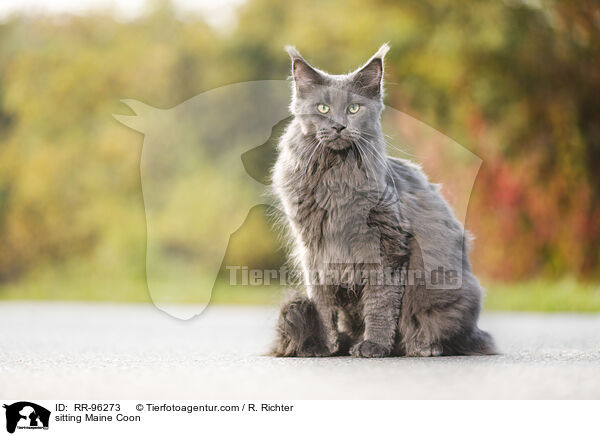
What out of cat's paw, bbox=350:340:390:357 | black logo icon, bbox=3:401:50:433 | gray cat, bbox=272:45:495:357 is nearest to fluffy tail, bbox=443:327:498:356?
gray cat, bbox=272:45:495:357

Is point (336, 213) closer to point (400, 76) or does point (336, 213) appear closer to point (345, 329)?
point (345, 329)

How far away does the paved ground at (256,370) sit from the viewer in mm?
2738

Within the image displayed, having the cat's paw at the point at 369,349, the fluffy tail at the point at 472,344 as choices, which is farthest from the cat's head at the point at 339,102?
the fluffy tail at the point at 472,344

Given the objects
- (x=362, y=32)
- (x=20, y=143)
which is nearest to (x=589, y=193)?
(x=362, y=32)

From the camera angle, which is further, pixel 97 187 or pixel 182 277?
pixel 97 187

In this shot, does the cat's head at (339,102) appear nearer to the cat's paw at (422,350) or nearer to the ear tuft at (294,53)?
the ear tuft at (294,53)

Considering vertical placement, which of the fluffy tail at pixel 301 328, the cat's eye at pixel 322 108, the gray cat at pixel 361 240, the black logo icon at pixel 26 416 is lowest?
the black logo icon at pixel 26 416

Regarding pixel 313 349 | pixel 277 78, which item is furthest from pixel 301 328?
pixel 277 78

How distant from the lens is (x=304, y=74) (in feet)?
11.5

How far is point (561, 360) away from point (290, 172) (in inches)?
66.2

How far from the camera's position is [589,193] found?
33.9 feet

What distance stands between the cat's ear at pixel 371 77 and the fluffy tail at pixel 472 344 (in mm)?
1313

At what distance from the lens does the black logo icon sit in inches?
100

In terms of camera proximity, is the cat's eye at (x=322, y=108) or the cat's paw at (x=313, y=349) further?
the cat's paw at (x=313, y=349)
